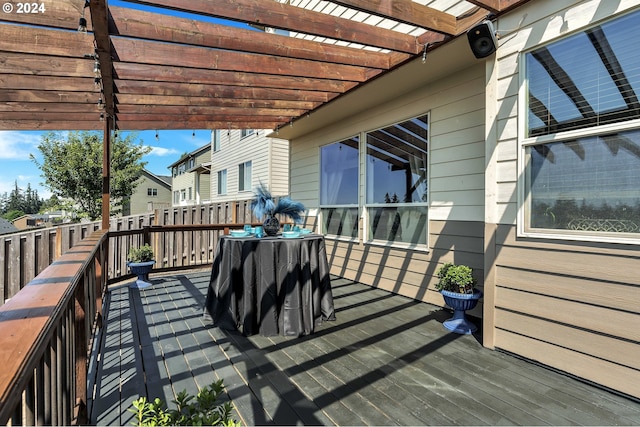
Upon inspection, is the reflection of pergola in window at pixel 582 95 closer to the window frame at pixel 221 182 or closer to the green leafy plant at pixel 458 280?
the green leafy plant at pixel 458 280

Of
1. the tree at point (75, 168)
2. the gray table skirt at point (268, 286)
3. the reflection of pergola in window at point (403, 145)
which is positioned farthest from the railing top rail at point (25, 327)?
the tree at point (75, 168)

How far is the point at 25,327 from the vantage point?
0.84 m

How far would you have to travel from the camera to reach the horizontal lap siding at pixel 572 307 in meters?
2.05

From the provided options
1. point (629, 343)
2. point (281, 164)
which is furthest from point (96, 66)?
point (281, 164)

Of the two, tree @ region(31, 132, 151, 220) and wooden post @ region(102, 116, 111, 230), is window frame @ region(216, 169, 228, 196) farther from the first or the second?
wooden post @ region(102, 116, 111, 230)

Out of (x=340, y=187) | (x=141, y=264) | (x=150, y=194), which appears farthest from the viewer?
(x=150, y=194)

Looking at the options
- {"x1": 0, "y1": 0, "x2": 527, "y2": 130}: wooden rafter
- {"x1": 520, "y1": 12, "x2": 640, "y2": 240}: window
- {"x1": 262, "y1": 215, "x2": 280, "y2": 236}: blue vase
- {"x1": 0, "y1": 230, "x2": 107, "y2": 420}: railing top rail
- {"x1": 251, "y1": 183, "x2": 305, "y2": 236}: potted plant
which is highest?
{"x1": 0, "y1": 0, "x2": 527, "y2": 130}: wooden rafter

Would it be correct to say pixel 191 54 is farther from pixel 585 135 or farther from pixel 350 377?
pixel 585 135

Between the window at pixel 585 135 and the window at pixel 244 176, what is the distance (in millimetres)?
8903

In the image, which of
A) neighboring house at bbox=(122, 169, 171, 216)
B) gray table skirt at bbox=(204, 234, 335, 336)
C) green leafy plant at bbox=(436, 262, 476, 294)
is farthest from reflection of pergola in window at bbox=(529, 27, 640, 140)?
neighboring house at bbox=(122, 169, 171, 216)

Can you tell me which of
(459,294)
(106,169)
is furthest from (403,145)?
(106,169)

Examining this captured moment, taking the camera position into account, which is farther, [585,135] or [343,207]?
[343,207]

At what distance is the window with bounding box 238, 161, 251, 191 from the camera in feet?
34.5

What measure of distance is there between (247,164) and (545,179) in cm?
922
